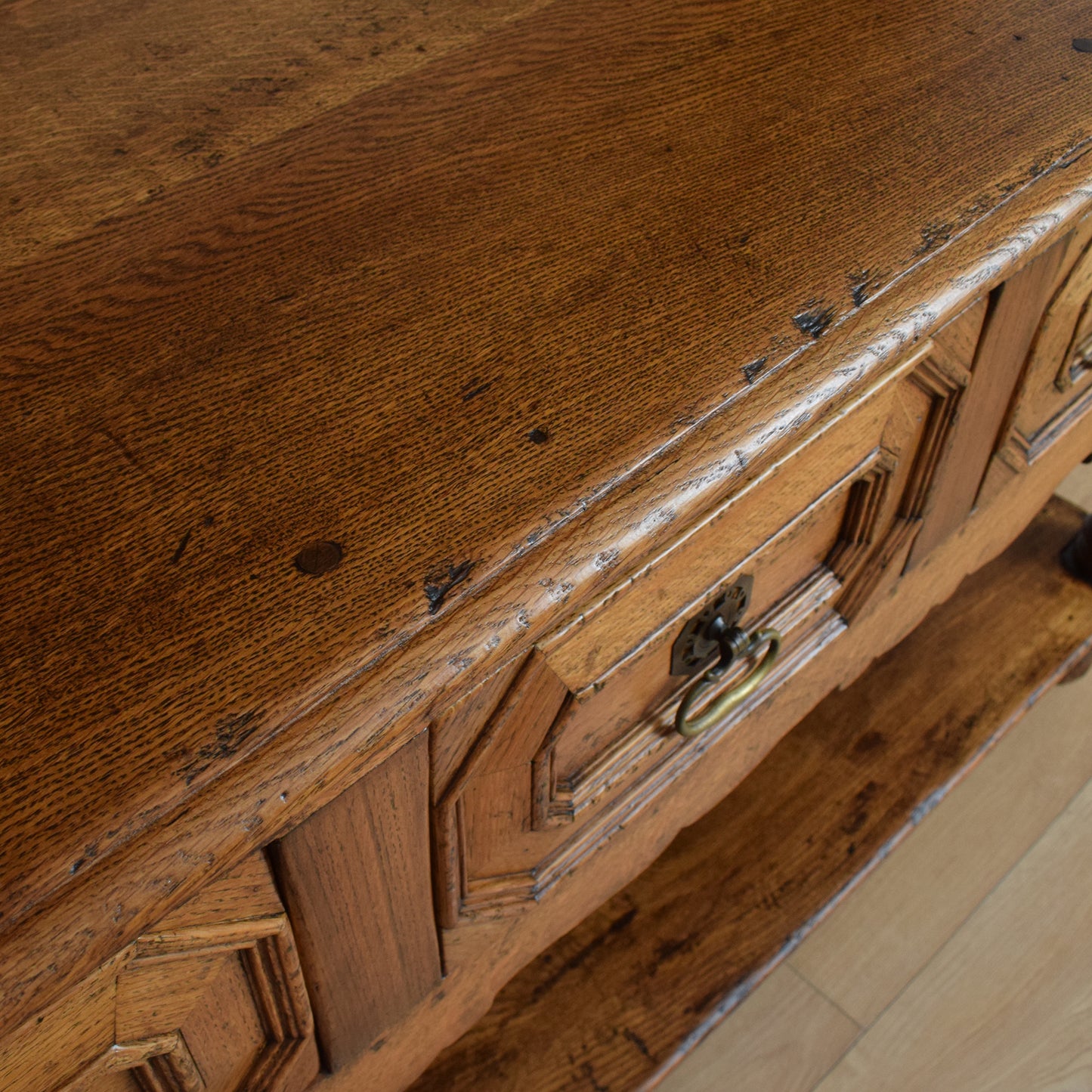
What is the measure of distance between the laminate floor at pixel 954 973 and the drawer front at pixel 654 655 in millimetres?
362

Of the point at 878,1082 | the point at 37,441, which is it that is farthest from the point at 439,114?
the point at 878,1082

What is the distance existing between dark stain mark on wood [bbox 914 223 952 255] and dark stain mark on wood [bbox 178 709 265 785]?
328 millimetres

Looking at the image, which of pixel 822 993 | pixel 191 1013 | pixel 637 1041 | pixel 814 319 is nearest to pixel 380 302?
pixel 814 319

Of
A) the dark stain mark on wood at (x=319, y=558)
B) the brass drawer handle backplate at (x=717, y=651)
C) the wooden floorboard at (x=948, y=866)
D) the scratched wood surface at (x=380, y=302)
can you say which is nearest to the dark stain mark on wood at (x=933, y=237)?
the scratched wood surface at (x=380, y=302)

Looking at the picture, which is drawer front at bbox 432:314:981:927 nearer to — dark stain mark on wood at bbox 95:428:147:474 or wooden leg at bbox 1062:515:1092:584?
dark stain mark on wood at bbox 95:428:147:474

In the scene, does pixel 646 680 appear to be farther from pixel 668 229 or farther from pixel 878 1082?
pixel 878 1082

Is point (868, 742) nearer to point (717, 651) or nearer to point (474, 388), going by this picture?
point (717, 651)

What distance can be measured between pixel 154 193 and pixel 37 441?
17 centimetres

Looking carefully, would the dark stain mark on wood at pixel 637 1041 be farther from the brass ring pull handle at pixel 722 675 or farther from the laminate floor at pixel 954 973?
the brass ring pull handle at pixel 722 675

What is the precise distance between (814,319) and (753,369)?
4 cm

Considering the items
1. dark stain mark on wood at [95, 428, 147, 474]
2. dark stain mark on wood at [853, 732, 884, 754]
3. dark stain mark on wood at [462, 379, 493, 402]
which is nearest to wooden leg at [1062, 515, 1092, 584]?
dark stain mark on wood at [853, 732, 884, 754]

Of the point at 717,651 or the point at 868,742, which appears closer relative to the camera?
the point at 717,651

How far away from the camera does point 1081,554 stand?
99 centimetres

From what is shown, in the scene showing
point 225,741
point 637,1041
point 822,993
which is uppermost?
point 225,741
